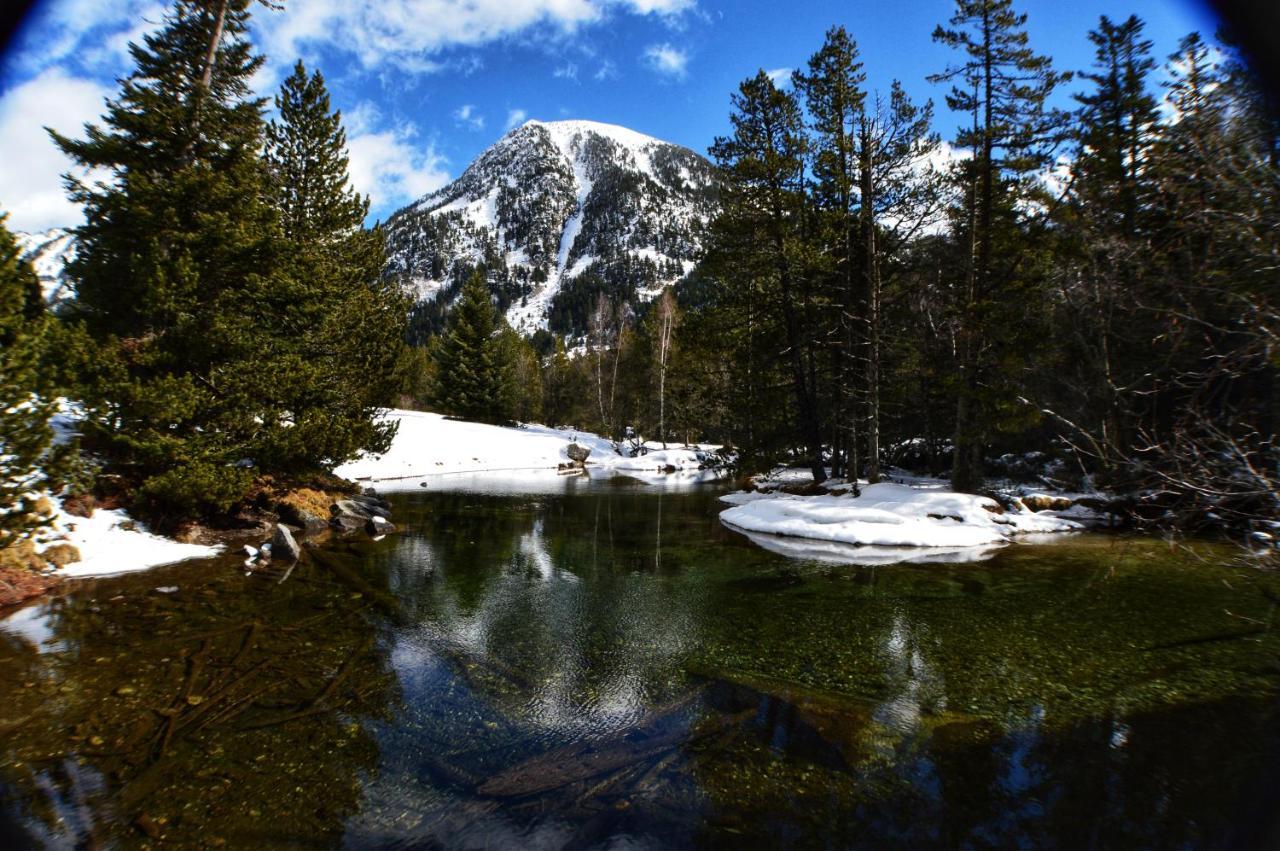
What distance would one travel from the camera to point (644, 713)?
18.1 feet

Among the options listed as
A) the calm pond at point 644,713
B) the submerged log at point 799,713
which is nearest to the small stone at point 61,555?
the calm pond at point 644,713

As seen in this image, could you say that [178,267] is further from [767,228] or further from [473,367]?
[473,367]

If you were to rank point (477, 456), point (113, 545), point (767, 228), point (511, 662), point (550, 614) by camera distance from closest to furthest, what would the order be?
1. point (511, 662)
2. point (550, 614)
3. point (113, 545)
4. point (767, 228)
5. point (477, 456)

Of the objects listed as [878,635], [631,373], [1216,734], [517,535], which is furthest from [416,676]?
[631,373]

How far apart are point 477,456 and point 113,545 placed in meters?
28.9

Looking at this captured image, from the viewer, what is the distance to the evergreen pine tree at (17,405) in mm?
7367

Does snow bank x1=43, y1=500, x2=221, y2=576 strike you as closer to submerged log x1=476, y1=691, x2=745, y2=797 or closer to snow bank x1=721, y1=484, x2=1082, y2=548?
submerged log x1=476, y1=691, x2=745, y2=797

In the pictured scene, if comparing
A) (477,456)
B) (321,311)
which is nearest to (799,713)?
(321,311)

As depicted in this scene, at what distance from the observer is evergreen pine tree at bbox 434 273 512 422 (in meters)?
51.2

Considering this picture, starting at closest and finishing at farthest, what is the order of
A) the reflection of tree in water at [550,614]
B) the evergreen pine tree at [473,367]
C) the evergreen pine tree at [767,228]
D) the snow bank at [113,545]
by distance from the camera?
1. the reflection of tree in water at [550,614]
2. the snow bank at [113,545]
3. the evergreen pine tree at [767,228]
4. the evergreen pine tree at [473,367]

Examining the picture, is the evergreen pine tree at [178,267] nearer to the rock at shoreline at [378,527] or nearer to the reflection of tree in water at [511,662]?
the rock at shoreline at [378,527]

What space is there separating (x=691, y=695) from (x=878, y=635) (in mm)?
3204

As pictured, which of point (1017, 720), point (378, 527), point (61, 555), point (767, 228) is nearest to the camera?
point (1017, 720)

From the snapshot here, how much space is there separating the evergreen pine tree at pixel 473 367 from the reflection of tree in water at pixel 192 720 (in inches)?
1773
